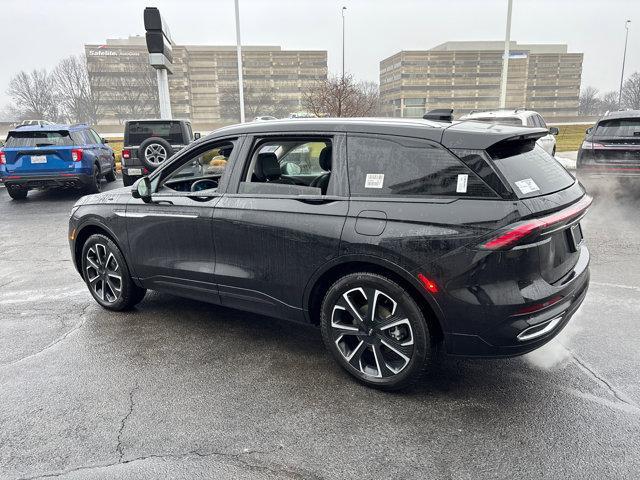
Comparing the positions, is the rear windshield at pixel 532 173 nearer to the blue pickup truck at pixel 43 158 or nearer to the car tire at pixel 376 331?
the car tire at pixel 376 331

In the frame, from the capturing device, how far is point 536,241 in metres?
2.74

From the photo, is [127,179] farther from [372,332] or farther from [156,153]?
[372,332]

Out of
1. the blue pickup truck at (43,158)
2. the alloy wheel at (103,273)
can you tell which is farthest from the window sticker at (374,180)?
the blue pickup truck at (43,158)

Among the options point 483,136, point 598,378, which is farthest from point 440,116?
point 598,378

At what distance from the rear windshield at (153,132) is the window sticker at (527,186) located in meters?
11.2

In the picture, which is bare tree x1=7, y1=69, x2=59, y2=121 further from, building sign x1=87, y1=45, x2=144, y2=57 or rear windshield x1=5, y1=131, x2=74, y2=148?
rear windshield x1=5, y1=131, x2=74, y2=148

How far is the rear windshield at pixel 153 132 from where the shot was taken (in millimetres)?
12758

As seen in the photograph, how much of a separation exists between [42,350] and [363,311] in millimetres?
2722

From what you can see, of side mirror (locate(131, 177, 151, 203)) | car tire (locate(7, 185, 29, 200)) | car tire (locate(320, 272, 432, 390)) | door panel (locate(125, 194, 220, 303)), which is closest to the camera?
car tire (locate(320, 272, 432, 390))

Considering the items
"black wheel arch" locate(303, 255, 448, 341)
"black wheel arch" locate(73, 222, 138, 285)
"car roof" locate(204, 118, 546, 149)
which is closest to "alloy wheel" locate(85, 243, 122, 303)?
"black wheel arch" locate(73, 222, 138, 285)

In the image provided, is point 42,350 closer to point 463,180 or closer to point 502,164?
point 463,180

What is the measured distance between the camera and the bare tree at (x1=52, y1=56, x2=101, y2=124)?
268 ft

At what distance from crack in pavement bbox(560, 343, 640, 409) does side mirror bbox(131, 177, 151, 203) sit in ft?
12.1

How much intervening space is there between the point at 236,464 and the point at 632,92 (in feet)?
268
